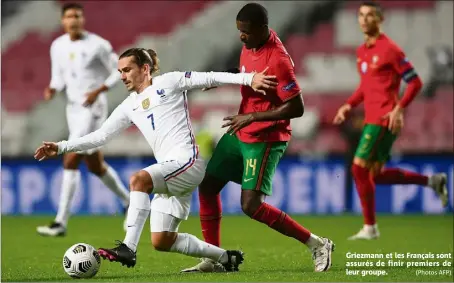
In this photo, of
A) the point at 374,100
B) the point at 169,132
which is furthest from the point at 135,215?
the point at 374,100

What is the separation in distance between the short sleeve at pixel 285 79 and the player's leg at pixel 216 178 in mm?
573

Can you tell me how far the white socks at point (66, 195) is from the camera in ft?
29.9

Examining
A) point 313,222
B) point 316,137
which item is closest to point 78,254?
point 313,222

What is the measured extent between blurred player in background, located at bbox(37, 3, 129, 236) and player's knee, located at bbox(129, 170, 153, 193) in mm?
3645

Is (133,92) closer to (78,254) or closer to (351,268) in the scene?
(78,254)

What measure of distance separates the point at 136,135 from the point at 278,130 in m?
8.49

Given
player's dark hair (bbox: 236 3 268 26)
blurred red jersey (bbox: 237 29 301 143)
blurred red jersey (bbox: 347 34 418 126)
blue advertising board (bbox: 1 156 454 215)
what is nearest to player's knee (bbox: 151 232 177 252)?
blurred red jersey (bbox: 237 29 301 143)

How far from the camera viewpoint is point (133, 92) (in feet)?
20.2

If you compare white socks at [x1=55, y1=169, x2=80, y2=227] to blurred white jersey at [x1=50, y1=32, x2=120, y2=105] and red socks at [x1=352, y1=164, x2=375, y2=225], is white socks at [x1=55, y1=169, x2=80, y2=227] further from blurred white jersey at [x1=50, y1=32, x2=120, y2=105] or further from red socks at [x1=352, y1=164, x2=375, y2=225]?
red socks at [x1=352, y1=164, x2=375, y2=225]

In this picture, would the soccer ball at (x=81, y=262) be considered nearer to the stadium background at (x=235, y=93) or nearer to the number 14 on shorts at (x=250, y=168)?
the number 14 on shorts at (x=250, y=168)

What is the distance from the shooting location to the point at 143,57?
609cm

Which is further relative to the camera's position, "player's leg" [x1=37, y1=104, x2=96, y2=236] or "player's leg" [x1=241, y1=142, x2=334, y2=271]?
"player's leg" [x1=37, y1=104, x2=96, y2=236]

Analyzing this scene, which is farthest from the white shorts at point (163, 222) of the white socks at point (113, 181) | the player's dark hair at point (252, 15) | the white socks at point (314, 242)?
the white socks at point (113, 181)

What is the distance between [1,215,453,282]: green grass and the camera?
591 cm
